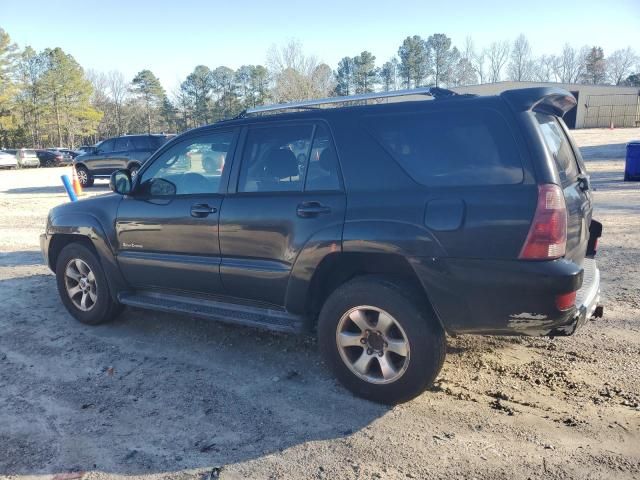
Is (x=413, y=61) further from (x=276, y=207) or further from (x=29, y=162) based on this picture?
(x=276, y=207)

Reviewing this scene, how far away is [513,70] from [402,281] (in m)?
99.7

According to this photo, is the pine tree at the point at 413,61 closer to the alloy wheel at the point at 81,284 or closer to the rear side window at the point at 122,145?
the rear side window at the point at 122,145

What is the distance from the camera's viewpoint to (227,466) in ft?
9.44

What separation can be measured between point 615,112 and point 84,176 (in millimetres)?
54103

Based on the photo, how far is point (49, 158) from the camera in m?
40.1

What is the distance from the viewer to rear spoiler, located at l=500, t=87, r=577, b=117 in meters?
3.08

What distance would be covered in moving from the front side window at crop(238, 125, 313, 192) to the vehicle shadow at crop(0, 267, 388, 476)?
1.41m

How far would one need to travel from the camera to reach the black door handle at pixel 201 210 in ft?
13.4

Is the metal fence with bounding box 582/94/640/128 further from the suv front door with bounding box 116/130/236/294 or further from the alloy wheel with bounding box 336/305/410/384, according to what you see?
the alloy wheel with bounding box 336/305/410/384

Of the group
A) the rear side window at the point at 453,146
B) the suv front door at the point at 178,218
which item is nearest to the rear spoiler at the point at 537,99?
the rear side window at the point at 453,146

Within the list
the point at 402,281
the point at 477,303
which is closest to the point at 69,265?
the point at 402,281

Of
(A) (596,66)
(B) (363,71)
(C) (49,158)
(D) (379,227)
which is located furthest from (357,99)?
(A) (596,66)

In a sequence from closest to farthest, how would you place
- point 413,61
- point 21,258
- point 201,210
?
point 201,210
point 21,258
point 413,61

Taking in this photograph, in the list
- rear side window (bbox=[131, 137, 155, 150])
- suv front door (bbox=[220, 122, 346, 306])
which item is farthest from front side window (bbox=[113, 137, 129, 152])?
suv front door (bbox=[220, 122, 346, 306])
